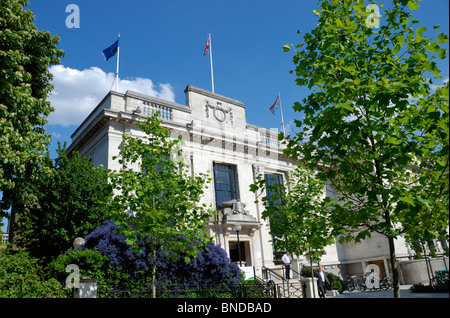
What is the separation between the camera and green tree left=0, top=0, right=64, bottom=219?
37.7ft

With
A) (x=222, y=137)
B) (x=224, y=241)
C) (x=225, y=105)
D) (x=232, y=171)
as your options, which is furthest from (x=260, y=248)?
(x=225, y=105)

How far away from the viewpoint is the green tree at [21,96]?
11.5 metres

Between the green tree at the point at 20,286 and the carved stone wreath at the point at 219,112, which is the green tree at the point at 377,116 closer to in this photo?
the green tree at the point at 20,286

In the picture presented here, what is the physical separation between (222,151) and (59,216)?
47.2ft

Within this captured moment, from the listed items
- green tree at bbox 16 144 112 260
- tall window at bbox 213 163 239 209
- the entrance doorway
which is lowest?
the entrance doorway

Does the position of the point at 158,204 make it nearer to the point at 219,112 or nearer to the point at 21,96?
the point at 21,96

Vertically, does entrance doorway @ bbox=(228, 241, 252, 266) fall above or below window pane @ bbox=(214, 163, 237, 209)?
below

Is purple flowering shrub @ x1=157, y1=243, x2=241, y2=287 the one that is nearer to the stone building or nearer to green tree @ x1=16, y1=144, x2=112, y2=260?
the stone building

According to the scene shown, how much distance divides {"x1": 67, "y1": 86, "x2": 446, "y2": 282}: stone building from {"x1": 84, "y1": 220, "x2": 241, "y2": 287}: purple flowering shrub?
503cm

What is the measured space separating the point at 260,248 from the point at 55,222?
631 inches

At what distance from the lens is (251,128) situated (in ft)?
104

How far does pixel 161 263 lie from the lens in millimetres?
15617

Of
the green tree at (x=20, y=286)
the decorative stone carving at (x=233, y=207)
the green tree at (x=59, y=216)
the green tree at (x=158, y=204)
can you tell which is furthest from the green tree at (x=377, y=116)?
the decorative stone carving at (x=233, y=207)

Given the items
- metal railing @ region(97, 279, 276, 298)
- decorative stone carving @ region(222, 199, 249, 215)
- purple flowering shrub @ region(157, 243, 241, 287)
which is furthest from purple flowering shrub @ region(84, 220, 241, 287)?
decorative stone carving @ region(222, 199, 249, 215)
